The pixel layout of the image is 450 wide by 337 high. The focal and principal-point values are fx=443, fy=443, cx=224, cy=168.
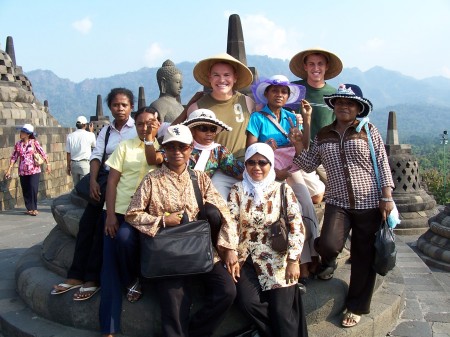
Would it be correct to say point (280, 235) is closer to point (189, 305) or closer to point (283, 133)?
point (189, 305)

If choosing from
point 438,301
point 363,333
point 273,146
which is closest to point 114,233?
point 273,146

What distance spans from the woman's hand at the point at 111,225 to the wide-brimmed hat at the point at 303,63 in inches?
83.8

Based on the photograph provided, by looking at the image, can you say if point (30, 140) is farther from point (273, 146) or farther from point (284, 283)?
point (284, 283)

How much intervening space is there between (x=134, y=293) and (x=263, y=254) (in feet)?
3.24

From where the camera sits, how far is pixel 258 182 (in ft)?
10.3

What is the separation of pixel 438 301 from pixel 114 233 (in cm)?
334

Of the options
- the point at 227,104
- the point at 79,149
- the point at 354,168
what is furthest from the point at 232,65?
the point at 79,149

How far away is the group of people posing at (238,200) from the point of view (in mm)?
2994

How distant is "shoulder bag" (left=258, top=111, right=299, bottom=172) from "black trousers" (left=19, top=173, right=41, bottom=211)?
21.8 feet

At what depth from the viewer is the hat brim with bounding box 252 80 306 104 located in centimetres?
356

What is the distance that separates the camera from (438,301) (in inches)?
177

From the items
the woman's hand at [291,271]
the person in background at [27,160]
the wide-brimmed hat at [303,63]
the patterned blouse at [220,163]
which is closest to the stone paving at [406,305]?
the woman's hand at [291,271]

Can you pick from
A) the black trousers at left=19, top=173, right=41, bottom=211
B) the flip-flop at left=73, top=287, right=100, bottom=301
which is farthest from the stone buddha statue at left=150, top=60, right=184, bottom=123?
the black trousers at left=19, top=173, right=41, bottom=211

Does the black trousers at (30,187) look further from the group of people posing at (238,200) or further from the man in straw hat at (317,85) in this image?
the man in straw hat at (317,85)
